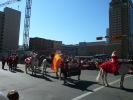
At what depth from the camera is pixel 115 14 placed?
5453 inches

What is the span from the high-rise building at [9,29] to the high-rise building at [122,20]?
68.7m

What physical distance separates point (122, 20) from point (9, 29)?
79413 millimetres

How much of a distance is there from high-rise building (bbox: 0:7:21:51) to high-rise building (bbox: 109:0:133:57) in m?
68.7

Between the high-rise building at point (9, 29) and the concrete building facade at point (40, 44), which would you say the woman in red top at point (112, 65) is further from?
the high-rise building at point (9, 29)

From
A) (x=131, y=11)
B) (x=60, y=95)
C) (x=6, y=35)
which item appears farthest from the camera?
(x=6, y=35)

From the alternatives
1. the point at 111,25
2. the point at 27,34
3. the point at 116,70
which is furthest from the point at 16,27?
the point at 116,70

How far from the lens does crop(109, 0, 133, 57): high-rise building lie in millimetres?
129375

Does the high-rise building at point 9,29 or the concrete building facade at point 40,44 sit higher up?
the high-rise building at point 9,29

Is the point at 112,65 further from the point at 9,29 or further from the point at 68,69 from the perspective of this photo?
the point at 9,29

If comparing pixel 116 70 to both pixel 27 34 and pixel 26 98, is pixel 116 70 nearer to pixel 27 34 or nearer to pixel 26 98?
pixel 26 98

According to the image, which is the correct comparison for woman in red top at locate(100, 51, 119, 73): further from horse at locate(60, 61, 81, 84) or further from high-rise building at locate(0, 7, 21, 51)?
high-rise building at locate(0, 7, 21, 51)

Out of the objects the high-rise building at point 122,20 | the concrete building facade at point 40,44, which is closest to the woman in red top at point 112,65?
the high-rise building at point 122,20

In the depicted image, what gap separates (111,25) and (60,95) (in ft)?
448

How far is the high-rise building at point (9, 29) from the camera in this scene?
17662 centimetres
